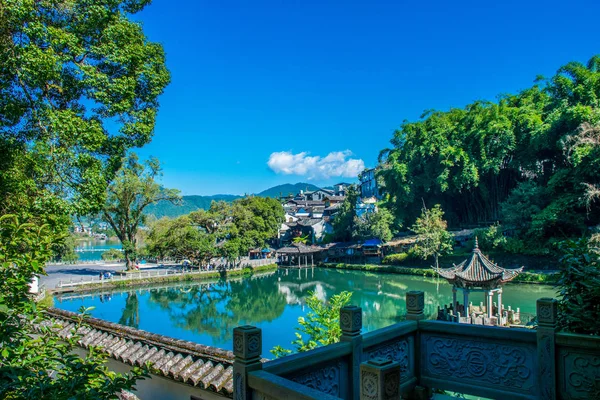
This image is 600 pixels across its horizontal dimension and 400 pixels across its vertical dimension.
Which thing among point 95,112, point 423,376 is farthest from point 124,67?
point 423,376

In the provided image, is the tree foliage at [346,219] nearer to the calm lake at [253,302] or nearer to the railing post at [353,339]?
the calm lake at [253,302]

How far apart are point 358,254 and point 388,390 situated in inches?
1362

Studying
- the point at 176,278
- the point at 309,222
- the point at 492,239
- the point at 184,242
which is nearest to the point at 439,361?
the point at 492,239

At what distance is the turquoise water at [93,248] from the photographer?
6238 cm

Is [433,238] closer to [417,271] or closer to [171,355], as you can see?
[417,271]

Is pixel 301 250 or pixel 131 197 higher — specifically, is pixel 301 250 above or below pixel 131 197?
below

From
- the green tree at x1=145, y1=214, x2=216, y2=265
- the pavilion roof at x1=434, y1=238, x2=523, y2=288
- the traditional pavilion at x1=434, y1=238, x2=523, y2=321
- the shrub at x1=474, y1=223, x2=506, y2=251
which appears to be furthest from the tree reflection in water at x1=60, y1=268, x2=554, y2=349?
the pavilion roof at x1=434, y1=238, x2=523, y2=288

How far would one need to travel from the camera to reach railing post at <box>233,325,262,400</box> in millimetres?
2377

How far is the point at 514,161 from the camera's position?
27391mm

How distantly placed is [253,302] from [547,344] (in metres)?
19.2

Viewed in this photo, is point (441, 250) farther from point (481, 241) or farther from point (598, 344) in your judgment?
point (598, 344)

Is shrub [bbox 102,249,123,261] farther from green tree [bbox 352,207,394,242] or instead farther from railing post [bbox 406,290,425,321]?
railing post [bbox 406,290,425,321]

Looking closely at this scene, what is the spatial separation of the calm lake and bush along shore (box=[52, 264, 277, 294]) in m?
0.68

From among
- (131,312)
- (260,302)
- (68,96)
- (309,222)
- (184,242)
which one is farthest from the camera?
(309,222)
